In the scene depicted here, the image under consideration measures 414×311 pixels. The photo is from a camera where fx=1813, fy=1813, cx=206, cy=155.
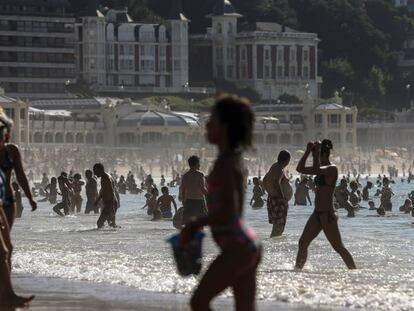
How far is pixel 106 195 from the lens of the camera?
2681 centimetres

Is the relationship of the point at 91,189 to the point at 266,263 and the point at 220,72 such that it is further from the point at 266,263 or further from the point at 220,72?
the point at 220,72

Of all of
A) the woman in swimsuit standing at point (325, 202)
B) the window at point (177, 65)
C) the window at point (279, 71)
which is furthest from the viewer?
the window at point (279, 71)

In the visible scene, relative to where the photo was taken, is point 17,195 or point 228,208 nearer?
point 228,208

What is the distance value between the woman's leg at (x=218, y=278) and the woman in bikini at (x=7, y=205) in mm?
2742

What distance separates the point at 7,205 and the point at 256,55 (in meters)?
156

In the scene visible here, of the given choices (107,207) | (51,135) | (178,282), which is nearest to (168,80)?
(51,135)

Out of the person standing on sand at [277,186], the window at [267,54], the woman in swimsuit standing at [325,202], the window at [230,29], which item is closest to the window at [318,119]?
the window at [267,54]

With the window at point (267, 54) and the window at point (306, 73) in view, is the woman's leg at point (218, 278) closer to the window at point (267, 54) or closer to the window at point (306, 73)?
the window at point (267, 54)

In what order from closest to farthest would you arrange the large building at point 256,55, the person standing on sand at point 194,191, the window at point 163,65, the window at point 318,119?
the person standing on sand at point 194,191, the window at point 318,119, the window at point 163,65, the large building at point 256,55

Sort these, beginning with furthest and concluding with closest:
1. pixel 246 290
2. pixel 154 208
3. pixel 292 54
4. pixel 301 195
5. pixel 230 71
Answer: pixel 292 54
pixel 230 71
pixel 301 195
pixel 154 208
pixel 246 290

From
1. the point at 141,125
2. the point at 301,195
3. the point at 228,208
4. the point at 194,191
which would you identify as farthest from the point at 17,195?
the point at 141,125

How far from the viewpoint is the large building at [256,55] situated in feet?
557

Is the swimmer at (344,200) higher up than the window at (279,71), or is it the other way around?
the swimmer at (344,200)

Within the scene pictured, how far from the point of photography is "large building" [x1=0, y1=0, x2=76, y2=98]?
150 m
